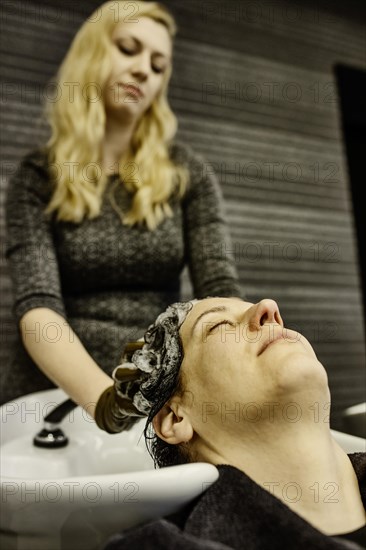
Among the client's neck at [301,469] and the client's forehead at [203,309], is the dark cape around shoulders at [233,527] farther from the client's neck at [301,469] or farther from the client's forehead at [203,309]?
the client's forehead at [203,309]

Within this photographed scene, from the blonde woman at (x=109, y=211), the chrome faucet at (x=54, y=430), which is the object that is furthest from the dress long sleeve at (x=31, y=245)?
the chrome faucet at (x=54, y=430)

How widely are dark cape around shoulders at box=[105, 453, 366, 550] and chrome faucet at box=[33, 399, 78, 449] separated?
1.67 ft

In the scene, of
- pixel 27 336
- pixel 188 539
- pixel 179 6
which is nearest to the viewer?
pixel 188 539

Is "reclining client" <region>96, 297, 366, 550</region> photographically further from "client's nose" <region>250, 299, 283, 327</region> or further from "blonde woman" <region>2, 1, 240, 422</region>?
"blonde woman" <region>2, 1, 240, 422</region>

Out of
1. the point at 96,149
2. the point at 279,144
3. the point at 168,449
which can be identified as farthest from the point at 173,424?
the point at 279,144

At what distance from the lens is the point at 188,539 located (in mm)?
699

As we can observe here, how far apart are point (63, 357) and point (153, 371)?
327mm

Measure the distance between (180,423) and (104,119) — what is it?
3.09ft

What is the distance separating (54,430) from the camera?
1.26 m

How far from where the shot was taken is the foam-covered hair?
0.96m

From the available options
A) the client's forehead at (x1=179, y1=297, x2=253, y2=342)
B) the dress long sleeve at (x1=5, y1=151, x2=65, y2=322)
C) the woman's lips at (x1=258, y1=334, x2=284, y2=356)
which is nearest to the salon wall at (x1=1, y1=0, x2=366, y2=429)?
the dress long sleeve at (x1=5, y1=151, x2=65, y2=322)

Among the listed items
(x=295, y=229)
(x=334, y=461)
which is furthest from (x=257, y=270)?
(x=334, y=461)

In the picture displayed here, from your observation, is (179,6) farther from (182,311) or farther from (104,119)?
(182,311)

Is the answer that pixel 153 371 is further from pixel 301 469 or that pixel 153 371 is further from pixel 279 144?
pixel 279 144
